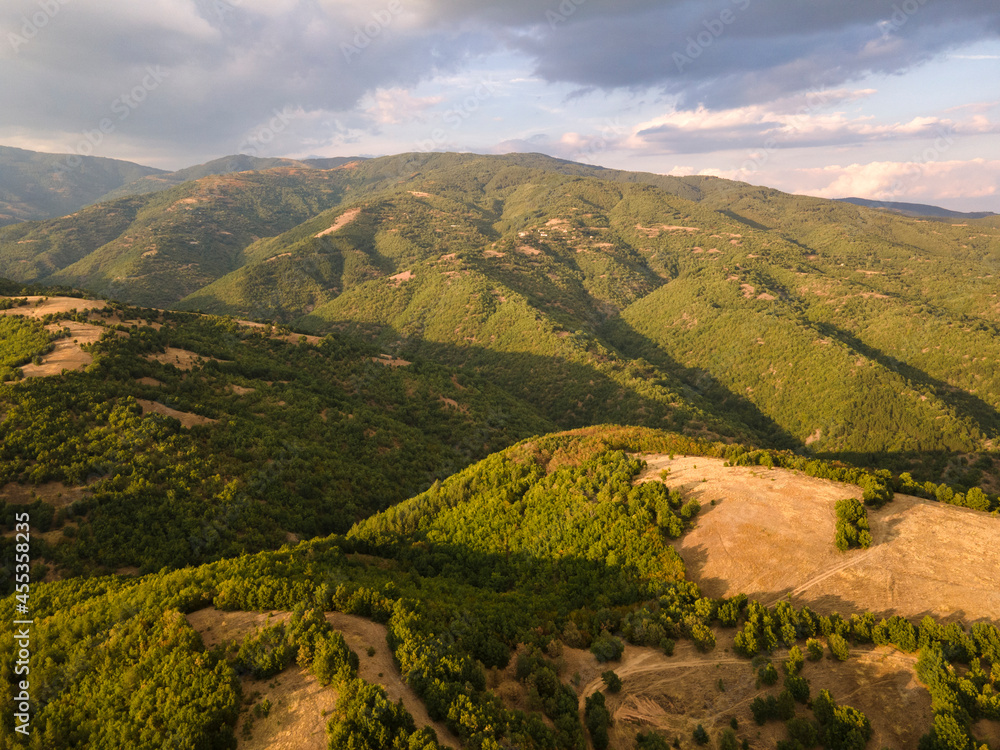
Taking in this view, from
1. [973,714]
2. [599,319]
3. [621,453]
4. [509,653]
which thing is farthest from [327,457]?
[599,319]

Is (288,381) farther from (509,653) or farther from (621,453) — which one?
(509,653)

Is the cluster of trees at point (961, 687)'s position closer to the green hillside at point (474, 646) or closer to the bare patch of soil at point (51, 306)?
the green hillside at point (474, 646)

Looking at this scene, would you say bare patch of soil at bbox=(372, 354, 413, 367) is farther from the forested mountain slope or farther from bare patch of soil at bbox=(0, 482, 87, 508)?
bare patch of soil at bbox=(0, 482, 87, 508)

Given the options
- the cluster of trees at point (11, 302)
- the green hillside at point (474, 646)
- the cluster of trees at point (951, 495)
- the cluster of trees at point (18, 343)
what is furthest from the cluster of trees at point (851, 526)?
the cluster of trees at point (11, 302)

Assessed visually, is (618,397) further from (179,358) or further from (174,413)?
(179,358)

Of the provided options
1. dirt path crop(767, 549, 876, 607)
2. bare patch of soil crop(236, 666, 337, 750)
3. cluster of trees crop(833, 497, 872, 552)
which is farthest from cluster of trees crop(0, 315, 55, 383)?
cluster of trees crop(833, 497, 872, 552)

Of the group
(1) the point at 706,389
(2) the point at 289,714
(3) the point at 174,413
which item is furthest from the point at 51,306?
(1) the point at 706,389

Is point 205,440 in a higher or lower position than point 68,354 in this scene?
lower
